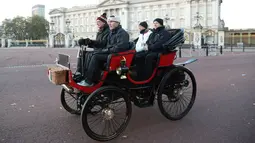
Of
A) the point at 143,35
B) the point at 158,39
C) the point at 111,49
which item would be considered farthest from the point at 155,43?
the point at 111,49

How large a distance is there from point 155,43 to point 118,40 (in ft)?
2.48

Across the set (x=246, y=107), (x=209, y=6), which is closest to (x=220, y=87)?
(x=246, y=107)

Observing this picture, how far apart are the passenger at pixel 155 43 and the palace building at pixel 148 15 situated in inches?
1721

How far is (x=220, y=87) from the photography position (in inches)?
284

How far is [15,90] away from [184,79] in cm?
468

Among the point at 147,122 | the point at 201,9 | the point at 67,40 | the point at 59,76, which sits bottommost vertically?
the point at 147,122

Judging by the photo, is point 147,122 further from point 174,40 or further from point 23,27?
point 23,27

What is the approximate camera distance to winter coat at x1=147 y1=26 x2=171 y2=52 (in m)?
4.25

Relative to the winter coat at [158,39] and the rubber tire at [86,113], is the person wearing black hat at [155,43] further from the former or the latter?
the rubber tire at [86,113]

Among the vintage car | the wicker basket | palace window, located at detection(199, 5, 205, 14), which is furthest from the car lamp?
palace window, located at detection(199, 5, 205, 14)

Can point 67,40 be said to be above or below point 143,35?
above

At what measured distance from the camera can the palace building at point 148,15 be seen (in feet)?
224

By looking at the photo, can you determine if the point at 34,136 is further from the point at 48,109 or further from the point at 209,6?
the point at 209,6

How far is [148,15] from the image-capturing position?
85.0m
